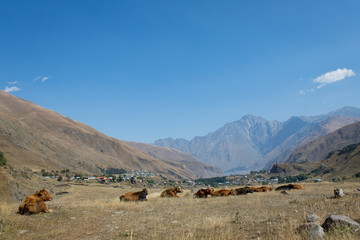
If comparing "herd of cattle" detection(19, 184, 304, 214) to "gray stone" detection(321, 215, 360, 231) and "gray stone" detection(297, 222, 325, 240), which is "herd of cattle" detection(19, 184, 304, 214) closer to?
"gray stone" detection(297, 222, 325, 240)

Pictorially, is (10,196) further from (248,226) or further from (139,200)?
(248,226)

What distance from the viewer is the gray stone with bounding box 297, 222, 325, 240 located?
6.26 meters

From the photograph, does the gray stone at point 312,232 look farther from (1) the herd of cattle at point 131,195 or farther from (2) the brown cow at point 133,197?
(2) the brown cow at point 133,197

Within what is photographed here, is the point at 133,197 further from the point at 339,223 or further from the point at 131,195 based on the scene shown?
the point at 339,223

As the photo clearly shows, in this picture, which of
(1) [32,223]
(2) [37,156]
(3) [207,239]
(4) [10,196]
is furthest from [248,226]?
(2) [37,156]

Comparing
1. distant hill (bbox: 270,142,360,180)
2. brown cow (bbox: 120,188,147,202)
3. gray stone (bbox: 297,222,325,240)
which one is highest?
gray stone (bbox: 297,222,325,240)

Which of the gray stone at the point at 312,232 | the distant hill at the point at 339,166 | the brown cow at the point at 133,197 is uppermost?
the gray stone at the point at 312,232

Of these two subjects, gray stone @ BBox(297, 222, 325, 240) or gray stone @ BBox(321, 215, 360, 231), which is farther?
gray stone @ BBox(321, 215, 360, 231)

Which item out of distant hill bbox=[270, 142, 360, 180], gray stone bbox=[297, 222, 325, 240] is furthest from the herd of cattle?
distant hill bbox=[270, 142, 360, 180]

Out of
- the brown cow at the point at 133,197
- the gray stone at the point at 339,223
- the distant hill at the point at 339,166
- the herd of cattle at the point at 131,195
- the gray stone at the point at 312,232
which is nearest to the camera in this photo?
the gray stone at the point at 312,232

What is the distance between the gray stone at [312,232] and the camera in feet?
20.5

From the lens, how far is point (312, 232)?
642 cm

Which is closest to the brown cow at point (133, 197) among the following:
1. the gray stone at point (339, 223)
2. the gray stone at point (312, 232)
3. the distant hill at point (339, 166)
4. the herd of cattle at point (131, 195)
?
the herd of cattle at point (131, 195)

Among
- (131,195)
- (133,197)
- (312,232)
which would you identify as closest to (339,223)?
(312,232)
